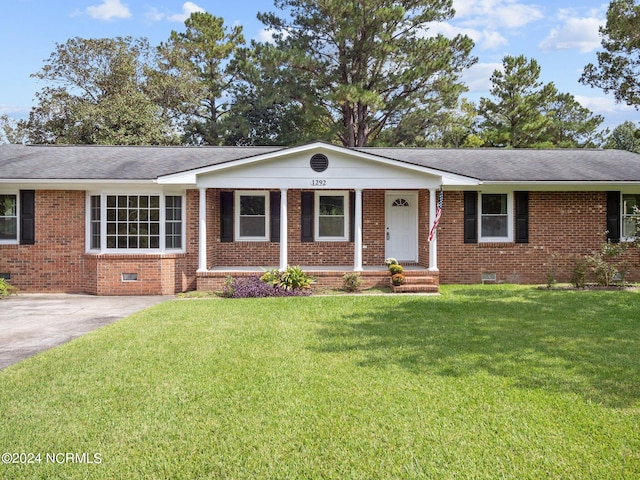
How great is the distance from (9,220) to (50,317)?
526cm

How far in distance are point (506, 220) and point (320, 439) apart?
1160 cm

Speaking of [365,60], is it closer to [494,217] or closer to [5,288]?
[494,217]

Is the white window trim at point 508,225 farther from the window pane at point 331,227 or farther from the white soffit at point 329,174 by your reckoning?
the window pane at point 331,227

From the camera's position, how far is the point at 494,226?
1405cm

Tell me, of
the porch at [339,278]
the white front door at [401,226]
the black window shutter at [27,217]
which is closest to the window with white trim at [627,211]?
the white front door at [401,226]

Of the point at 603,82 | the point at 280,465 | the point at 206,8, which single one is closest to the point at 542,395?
the point at 280,465

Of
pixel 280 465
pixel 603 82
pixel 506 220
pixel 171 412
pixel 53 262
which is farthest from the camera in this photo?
pixel 603 82

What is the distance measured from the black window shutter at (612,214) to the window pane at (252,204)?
10.0 meters

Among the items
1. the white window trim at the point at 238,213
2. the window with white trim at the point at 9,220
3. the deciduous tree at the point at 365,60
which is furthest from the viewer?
the deciduous tree at the point at 365,60

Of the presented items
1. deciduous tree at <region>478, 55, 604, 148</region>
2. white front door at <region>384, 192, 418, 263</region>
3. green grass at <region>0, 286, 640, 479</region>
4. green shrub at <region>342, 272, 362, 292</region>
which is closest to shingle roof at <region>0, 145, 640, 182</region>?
white front door at <region>384, 192, 418, 263</region>

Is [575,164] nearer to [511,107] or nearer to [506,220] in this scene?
[506,220]

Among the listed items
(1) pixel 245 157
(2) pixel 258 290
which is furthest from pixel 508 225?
(1) pixel 245 157

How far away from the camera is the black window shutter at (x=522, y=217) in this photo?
1388 cm

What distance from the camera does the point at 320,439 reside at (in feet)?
13.1
